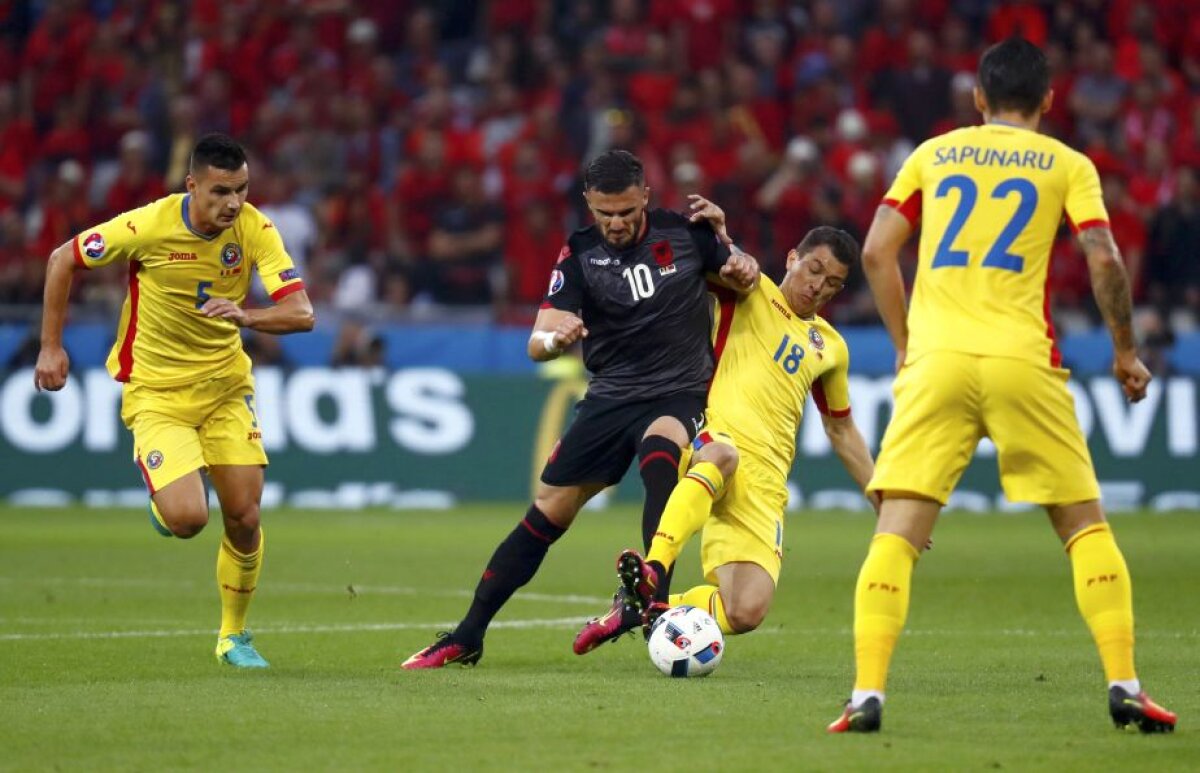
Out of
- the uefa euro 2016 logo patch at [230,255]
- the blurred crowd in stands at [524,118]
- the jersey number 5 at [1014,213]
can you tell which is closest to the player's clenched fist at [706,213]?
the uefa euro 2016 logo patch at [230,255]

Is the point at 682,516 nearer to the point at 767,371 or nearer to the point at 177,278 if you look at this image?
the point at 767,371

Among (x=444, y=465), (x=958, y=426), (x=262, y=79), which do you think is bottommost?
(x=444, y=465)

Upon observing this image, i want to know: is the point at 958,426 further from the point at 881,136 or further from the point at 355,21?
the point at 355,21

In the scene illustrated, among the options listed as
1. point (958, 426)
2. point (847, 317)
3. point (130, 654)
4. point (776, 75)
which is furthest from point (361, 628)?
point (776, 75)

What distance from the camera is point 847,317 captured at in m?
20.0

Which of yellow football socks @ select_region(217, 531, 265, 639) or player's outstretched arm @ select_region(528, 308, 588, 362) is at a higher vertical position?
player's outstretched arm @ select_region(528, 308, 588, 362)

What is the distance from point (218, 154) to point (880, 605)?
13.0ft

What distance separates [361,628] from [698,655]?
2.85 meters

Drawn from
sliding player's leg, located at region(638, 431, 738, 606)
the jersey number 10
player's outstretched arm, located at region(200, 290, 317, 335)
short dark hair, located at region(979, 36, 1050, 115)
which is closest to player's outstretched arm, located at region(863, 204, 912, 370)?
short dark hair, located at region(979, 36, 1050, 115)

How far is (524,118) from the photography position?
76.3 ft

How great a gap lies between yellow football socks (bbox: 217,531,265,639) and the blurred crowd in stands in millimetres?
11192

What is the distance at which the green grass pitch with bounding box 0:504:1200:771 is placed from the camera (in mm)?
6156

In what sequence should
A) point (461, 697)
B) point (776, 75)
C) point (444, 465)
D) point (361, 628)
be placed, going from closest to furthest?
point (461, 697) < point (361, 628) < point (444, 465) < point (776, 75)

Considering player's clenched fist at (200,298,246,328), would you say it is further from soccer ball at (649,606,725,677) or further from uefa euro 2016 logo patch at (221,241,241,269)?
soccer ball at (649,606,725,677)
